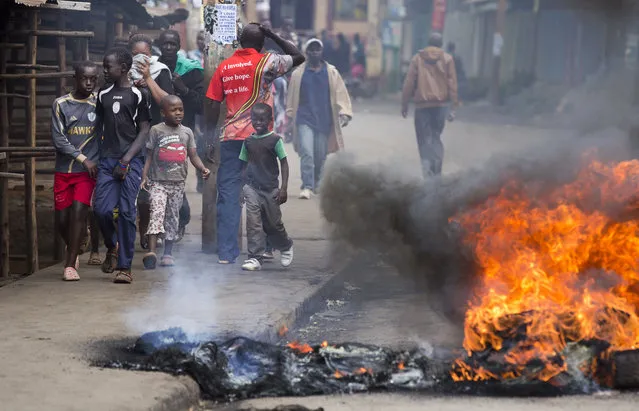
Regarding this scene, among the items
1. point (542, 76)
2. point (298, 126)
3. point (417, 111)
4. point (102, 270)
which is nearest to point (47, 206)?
point (102, 270)

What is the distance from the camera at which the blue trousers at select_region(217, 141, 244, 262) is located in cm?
990

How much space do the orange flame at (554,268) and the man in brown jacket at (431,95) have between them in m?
6.72

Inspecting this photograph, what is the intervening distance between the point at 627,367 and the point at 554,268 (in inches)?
46.1

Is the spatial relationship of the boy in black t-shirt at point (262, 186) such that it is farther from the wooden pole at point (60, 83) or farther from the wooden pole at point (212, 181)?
the wooden pole at point (60, 83)

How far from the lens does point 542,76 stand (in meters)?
37.5

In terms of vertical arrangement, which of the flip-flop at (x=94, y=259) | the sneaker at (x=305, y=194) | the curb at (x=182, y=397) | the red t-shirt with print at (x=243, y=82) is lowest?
the sneaker at (x=305, y=194)

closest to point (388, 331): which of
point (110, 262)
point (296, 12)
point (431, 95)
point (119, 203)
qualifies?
point (119, 203)

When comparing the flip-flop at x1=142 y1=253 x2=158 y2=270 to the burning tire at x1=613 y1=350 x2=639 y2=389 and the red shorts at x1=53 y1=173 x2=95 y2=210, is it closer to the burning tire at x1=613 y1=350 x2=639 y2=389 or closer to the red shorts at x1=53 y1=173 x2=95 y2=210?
the red shorts at x1=53 y1=173 x2=95 y2=210

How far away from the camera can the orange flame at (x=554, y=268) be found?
267 inches

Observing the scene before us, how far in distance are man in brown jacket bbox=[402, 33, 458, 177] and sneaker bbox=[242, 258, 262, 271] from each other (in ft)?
19.0

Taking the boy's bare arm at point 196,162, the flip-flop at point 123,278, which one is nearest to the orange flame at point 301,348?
the flip-flop at point 123,278

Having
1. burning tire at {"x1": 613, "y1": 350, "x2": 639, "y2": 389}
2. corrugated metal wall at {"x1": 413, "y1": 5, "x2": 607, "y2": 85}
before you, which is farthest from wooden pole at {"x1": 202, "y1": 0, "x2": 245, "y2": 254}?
corrugated metal wall at {"x1": 413, "y1": 5, "x2": 607, "y2": 85}

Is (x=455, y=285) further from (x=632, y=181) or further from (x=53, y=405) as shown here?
(x=53, y=405)

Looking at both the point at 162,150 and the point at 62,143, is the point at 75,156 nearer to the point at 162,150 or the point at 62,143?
the point at 62,143
